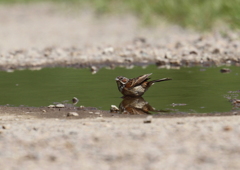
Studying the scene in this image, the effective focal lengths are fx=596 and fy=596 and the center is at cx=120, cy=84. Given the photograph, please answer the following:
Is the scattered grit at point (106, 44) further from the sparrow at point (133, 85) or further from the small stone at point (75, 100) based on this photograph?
the small stone at point (75, 100)

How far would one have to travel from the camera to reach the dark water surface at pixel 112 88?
9.01 meters

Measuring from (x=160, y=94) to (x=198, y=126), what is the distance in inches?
135

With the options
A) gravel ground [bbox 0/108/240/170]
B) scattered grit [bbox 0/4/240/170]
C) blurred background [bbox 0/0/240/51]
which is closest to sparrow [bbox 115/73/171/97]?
scattered grit [bbox 0/4/240/170]

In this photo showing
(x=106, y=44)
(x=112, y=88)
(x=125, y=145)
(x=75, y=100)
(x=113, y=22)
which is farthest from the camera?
(x=113, y=22)

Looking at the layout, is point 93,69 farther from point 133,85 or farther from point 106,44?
point 106,44

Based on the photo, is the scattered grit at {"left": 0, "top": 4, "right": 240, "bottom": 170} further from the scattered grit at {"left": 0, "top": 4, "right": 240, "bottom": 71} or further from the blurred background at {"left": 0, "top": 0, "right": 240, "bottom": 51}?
the blurred background at {"left": 0, "top": 0, "right": 240, "bottom": 51}

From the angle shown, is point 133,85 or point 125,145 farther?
point 133,85

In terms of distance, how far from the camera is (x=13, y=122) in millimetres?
7492

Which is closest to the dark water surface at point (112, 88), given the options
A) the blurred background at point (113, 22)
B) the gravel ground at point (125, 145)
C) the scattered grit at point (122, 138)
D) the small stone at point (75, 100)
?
the small stone at point (75, 100)

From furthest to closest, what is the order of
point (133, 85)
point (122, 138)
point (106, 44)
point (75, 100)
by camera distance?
point (106, 44) → point (133, 85) → point (75, 100) → point (122, 138)

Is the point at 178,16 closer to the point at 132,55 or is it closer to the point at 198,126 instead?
the point at 132,55

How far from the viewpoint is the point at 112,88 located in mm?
10469

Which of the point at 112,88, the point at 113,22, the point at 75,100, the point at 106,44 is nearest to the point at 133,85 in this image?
the point at 75,100

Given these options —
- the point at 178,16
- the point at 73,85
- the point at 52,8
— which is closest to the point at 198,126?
the point at 73,85
